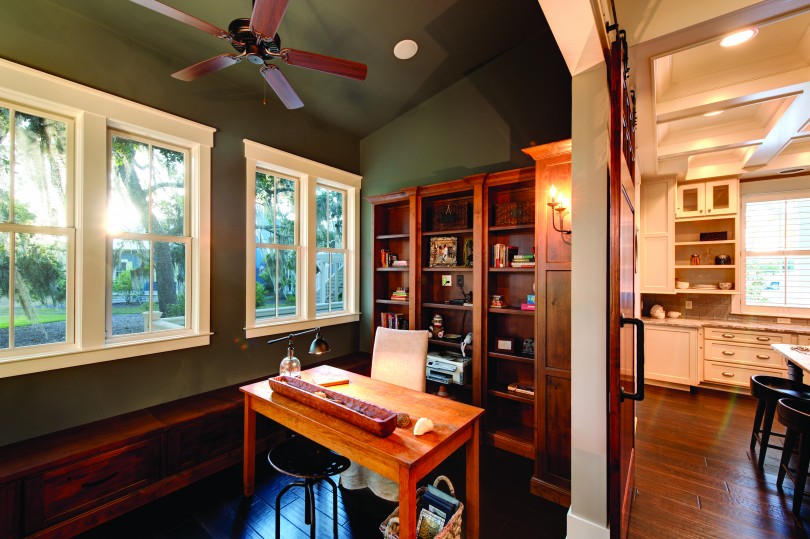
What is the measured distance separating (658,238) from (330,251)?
14.5 ft

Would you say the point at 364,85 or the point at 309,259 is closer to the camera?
the point at 364,85

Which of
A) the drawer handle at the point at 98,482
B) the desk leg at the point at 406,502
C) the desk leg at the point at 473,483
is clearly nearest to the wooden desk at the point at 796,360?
the desk leg at the point at 473,483

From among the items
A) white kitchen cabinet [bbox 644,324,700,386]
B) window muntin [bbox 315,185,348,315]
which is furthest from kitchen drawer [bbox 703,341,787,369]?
window muntin [bbox 315,185,348,315]

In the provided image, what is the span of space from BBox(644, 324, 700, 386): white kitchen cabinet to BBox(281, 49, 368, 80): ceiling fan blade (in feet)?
15.3

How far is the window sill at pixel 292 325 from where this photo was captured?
10.5ft

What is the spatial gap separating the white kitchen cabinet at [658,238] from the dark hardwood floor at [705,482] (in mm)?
1635

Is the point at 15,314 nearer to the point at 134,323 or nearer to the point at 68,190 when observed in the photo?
the point at 134,323

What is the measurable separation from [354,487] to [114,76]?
3.40 m

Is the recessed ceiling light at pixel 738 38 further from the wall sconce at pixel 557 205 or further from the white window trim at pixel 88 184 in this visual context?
the white window trim at pixel 88 184

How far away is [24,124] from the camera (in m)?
2.18

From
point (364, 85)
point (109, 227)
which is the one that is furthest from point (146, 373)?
point (364, 85)

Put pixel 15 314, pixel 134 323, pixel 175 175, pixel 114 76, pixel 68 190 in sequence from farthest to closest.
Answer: pixel 175 175
pixel 134 323
pixel 114 76
pixel 68 190
pixel 15 314

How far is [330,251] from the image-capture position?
13.4 ft

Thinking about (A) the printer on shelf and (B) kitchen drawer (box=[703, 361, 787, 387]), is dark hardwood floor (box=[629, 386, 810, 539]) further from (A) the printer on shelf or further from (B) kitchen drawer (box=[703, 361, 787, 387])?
(A) the printer on shelf
